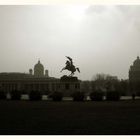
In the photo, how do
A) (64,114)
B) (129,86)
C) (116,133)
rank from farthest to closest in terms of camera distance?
(129,86)
(64,114)
(116,133)

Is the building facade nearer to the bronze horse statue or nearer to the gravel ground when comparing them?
the bronze horse statue

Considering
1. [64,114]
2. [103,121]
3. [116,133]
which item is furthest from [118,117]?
[116,133]

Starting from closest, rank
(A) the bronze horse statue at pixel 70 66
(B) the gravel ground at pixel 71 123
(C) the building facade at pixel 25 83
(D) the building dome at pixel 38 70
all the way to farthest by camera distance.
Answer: (B) the gravel ground at pixel 71 123 < (A) the bronze horse statue at pixel 70 66 < (C) the building facade at pixel 25 83 < (D) the building dome at pixel 38 70

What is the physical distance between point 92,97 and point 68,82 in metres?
8.23

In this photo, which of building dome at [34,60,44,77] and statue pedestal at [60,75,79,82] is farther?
building dome at [34,60,44,77]

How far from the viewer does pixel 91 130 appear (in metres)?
A: 14.1

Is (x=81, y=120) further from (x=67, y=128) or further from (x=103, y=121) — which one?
(x=67, y=128)

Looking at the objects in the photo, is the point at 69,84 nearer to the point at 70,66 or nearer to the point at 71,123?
the point at 70,66

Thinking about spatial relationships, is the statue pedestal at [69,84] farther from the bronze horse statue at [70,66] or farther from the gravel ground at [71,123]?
the gravel ground at [71,123]

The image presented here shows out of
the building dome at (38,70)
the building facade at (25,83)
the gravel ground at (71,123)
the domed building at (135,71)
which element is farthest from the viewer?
the building dome at (38,70)

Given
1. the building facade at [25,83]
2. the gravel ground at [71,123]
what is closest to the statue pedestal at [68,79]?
the gravel ground at [71,123]

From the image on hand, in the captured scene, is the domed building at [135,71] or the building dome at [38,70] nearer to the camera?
the domed building at [135,71]

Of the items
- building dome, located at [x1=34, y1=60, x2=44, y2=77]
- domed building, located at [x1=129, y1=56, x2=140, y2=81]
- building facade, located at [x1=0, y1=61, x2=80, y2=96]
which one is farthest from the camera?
building dome, located at [x1=34, y1=60, x2=44, y2=77]

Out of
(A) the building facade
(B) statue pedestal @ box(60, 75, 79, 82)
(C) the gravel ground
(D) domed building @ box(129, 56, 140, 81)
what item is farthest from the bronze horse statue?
(D) domed building @ box(129, 56, 140, 81)
